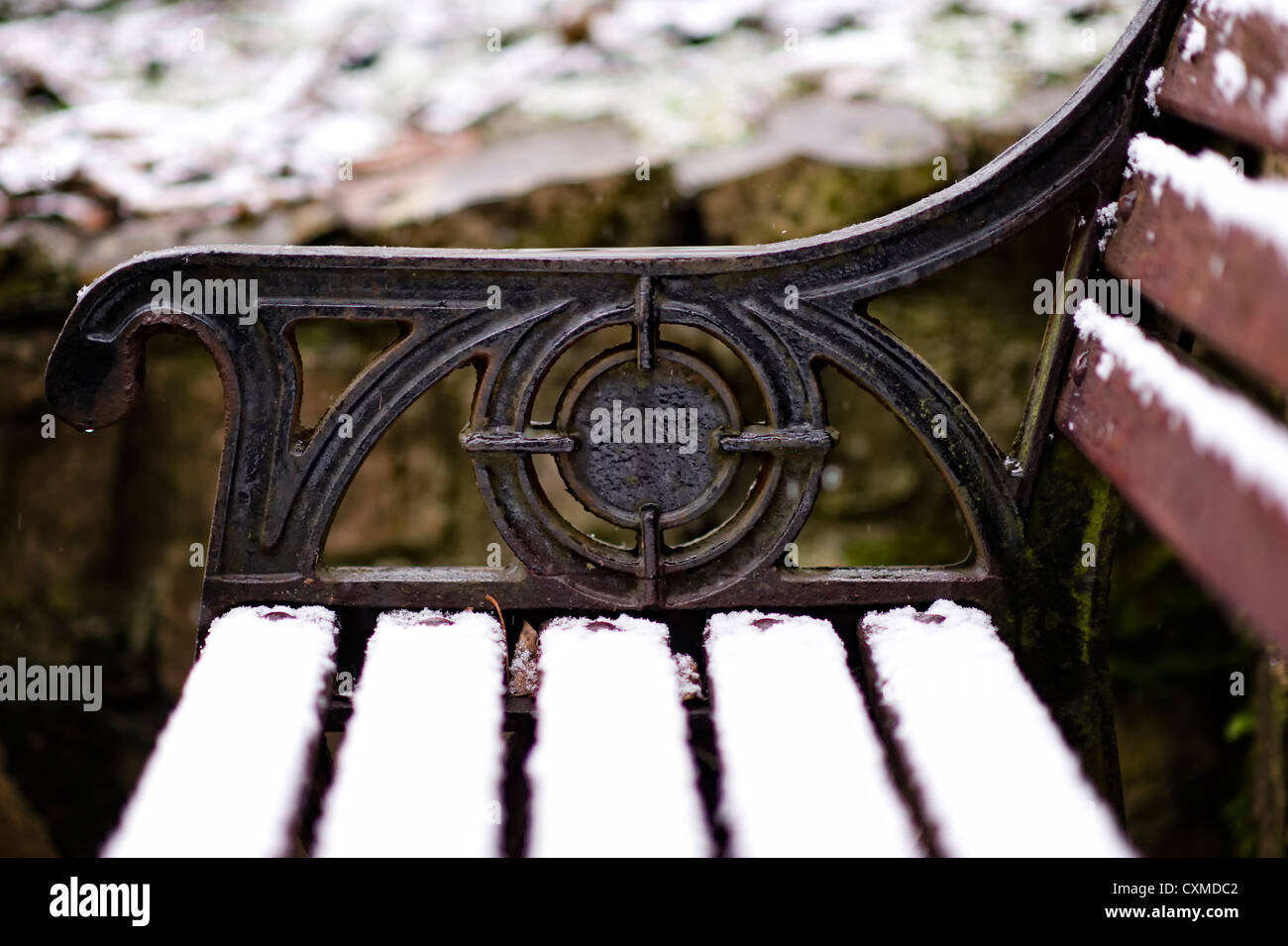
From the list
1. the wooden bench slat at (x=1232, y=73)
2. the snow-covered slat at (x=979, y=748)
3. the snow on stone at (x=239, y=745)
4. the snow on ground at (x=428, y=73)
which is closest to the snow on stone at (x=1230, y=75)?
the wooden bench slat at (x=1232, y=73)

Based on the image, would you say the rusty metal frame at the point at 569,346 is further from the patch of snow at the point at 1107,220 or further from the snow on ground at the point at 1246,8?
the snow on ground at the point at 1246,8

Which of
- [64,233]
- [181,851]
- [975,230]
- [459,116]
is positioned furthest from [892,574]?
[64,233]

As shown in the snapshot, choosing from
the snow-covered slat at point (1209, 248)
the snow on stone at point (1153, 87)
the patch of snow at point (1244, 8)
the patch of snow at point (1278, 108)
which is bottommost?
the snow-covered slat at point (1209, 248)

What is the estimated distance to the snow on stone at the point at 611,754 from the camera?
0.89 metres

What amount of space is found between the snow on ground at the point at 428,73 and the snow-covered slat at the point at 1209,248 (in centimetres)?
147

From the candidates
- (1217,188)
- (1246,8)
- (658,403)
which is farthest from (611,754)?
(1246,8)

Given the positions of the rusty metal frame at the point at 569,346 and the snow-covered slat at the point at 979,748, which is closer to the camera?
the snow-covered slat at the point at 979,748

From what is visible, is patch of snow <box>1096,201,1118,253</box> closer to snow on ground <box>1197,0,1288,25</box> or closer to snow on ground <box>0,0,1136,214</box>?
snow on ground <box>1197,0,1288,25</box>

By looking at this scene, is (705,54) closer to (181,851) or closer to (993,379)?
(993,379)

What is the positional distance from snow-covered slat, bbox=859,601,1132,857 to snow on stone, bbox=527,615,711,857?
0.63 feet

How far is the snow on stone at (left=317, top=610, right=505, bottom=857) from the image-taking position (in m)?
0.89

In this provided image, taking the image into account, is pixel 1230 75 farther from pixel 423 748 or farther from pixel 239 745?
pixel 239 745

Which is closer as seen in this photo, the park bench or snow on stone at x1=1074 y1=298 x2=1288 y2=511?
snow on stone at x1=1074 y1=298 x2=1288 y2=511

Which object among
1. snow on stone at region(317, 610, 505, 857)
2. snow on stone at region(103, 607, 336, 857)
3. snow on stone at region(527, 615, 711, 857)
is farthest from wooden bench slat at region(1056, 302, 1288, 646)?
snow on stone at region(103, 607, 336, 857)
